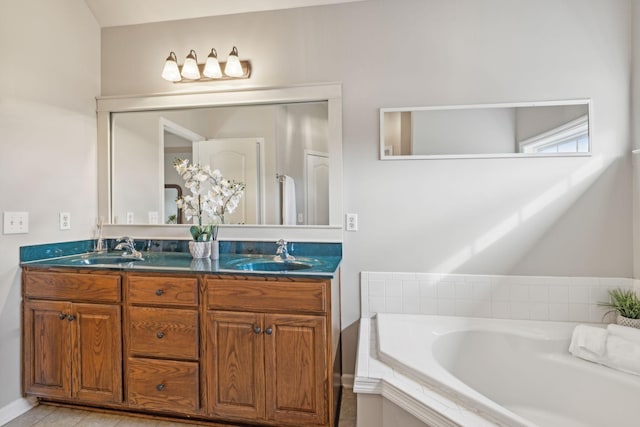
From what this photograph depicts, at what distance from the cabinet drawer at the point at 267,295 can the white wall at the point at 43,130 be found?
3.89 feet

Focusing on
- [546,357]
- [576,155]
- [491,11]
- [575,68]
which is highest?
[491,11]

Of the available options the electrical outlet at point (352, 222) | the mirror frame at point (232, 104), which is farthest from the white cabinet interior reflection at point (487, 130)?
the electrical outlet at point (352, 222)

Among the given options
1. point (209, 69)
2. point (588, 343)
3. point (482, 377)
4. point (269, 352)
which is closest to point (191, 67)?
point (209, 69)

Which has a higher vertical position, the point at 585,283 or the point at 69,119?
the point at 69,119

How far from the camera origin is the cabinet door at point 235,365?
1.59 meters

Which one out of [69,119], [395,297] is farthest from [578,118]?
[69,119]

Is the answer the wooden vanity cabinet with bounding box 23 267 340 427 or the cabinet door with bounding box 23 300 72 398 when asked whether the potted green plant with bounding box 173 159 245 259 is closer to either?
the wooden vanity cabinet with bounding box 23 267 340 427

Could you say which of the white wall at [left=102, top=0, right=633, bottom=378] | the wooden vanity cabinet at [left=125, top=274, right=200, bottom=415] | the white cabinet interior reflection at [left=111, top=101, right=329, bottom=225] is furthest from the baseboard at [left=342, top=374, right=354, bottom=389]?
the white cabinet interior reflection at [left=111, top=101, right=329, bottom=225]

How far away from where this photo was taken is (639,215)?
5.91ft

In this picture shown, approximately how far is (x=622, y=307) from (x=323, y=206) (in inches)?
70.9

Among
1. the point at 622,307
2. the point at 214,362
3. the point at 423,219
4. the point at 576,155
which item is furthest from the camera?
the point at 423,219

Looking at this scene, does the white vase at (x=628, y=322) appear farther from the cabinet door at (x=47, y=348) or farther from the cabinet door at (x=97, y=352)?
the cabinet door at (x=47, y=348)

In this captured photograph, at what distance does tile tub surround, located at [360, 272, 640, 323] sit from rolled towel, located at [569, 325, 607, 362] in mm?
285

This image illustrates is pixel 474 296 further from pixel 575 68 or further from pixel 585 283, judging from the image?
pixel 575 68
